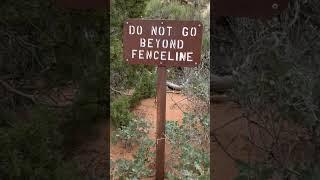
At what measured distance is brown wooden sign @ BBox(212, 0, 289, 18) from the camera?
1.56m

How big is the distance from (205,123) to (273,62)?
2315 millimetres

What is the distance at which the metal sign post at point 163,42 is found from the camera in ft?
9.91

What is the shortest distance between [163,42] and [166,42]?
2cm

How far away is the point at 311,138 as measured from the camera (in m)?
1.72

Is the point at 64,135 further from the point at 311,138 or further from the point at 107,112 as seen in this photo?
the point at 311,138

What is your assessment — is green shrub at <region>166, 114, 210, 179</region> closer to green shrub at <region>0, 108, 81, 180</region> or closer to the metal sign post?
the metal sign post

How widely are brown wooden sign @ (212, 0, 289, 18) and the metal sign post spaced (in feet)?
4.61

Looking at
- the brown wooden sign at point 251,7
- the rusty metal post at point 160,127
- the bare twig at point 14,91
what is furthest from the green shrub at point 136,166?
the brown wooden sign at point 251,7

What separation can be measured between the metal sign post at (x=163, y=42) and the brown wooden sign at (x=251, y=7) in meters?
1.41

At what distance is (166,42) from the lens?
3.03m

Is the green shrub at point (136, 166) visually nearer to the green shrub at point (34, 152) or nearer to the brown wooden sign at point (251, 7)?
the green shrub at point (34, 152)

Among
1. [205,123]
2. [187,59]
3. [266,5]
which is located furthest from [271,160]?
[205,123]

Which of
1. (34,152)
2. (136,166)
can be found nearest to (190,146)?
(136,166)

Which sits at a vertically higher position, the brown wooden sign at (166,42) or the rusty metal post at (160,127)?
the brown wooden sign at (166,42)
